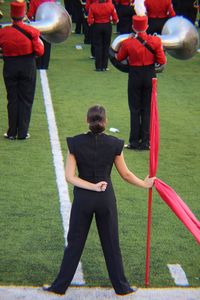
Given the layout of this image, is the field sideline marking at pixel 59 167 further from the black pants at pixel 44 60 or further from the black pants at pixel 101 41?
the black pants at pixel 101 41

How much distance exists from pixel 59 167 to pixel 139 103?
163 centimetres

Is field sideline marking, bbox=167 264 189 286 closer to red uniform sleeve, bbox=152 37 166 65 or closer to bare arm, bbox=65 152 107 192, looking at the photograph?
bare arm, bbox=65 152 107 192

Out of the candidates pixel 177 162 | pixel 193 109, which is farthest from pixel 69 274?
pixel 193 109

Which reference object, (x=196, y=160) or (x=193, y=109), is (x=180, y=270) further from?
(x=193, y=109)

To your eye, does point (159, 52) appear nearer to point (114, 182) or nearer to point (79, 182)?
point (114, 182)

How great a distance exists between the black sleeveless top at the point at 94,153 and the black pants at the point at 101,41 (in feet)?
39.0

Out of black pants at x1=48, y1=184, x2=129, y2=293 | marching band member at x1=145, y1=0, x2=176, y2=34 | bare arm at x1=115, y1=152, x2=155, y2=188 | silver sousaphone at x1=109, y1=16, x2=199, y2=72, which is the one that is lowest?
marching band member at x1=145, y1=0, x2=176, y2=34

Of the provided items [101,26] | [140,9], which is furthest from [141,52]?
[101,26]

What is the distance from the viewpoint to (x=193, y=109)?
16062 millimetres

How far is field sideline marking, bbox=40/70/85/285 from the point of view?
9.40 metres

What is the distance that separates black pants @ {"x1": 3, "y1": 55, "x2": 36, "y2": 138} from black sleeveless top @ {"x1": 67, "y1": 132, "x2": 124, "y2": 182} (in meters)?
5.66

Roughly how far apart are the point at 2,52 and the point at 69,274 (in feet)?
19.5

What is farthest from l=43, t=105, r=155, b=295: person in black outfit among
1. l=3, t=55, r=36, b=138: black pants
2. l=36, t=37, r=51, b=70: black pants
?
l=36, t=37, r=51, b=70: black pants

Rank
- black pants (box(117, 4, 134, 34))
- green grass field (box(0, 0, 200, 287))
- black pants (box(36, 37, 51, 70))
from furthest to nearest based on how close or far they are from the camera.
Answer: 1. black pants (box(117, 4, 134, 34))
2. black pants (box(36, 37, 51, 70))
3. green grass field (box(0, 0, 200, 287))
